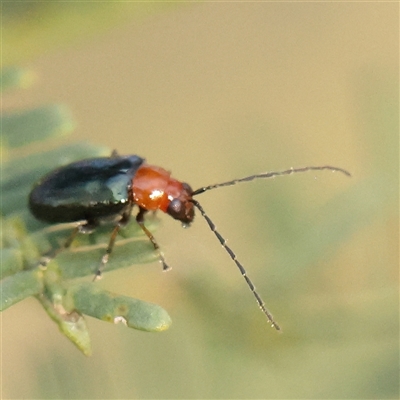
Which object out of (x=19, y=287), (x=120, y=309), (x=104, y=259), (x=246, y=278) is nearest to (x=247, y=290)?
(x=246, y=278)

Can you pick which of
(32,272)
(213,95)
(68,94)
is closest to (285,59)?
(213,95)

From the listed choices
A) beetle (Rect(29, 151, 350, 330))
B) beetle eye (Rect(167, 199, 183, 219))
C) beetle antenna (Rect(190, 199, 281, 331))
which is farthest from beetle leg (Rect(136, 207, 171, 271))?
beetle antenna (Rect(190, 199, 281, 331))

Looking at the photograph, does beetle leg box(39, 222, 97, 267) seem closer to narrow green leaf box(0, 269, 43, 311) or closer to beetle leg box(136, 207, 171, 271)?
narrow green leaf box(0, 269, 43, 311)

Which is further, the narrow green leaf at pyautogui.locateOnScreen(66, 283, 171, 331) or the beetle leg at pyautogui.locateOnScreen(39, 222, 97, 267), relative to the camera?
the beetle leg at pyautogui.locateOnScreen(39, 222, 97, 267)

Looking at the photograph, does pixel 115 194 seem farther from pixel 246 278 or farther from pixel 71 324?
pixel 71 324

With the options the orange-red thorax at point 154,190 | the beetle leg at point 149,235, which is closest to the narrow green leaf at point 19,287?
the beetle leg at point 149,235

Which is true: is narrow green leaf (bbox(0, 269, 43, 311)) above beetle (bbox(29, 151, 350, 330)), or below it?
above

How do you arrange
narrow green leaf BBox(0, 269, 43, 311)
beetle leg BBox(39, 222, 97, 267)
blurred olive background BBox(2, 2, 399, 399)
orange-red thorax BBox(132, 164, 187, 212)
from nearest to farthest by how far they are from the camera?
narrow green leaf BBox(0, 269, 43, 311), beetle leg BBox(39, 222, 97, 267), blurred olive background BBox(2, 2, 399, 399), orange-red thorax BBox(132, 164, 187, 212)
